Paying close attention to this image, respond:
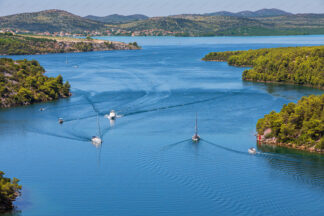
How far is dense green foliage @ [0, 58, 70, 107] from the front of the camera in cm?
5465

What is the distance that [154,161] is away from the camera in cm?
3362

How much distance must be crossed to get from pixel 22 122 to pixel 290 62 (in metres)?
45.5

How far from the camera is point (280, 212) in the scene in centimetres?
2580

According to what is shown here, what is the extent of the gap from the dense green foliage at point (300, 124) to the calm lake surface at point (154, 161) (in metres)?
1.46

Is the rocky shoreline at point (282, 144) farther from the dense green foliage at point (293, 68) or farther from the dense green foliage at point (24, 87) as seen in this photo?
the dense green foliage at point (293, 68)

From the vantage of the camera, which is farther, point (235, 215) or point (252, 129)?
point (252, 129)

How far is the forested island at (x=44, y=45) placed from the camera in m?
125

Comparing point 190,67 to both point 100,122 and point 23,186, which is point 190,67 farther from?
point 23,186

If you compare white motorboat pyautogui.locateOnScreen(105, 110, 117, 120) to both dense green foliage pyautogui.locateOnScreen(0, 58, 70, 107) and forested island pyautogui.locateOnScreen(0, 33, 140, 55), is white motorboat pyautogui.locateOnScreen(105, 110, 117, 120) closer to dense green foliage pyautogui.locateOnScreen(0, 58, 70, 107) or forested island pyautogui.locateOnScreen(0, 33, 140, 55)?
dense green foliage pyautogui.locateOnScreen(0, 58, 70, 107)

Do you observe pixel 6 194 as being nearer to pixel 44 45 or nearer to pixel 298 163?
pixel 298 163

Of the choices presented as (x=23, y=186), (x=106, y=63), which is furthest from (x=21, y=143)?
(x=106, y=63)

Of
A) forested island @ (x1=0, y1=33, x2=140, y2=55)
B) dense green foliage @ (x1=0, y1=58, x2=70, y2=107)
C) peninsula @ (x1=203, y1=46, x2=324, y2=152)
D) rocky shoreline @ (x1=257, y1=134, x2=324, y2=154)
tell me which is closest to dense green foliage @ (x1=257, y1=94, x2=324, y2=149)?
peninsula @ (x1=203, y1=46, x2=324, y2=152)

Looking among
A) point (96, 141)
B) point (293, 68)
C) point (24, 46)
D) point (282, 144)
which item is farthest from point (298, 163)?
point (24, 46)

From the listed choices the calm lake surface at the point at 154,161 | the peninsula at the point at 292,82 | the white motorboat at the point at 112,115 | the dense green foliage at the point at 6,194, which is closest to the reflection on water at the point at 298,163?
the calm lake surface at the point at 154,161
